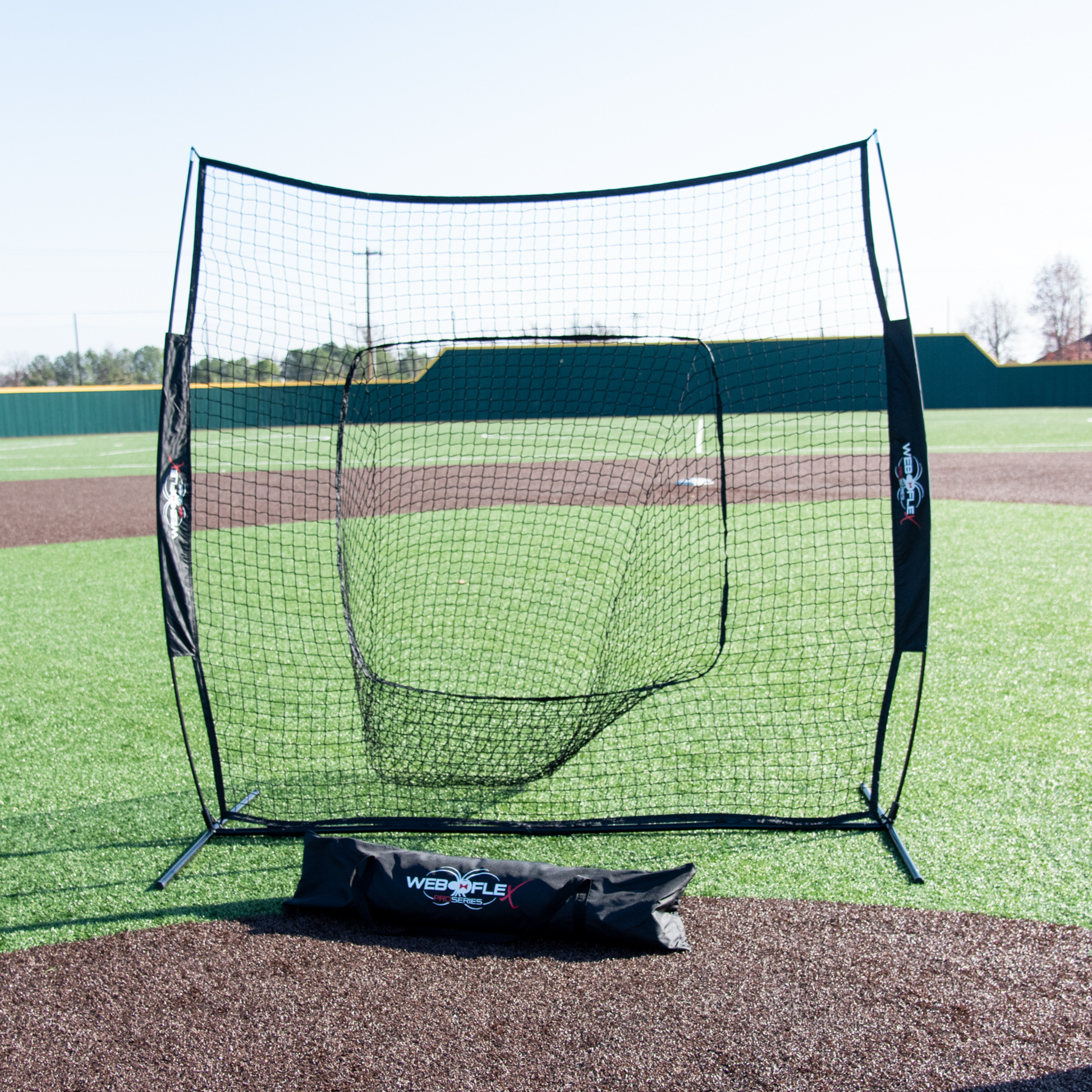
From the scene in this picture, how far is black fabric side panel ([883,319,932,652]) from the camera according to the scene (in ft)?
9.41

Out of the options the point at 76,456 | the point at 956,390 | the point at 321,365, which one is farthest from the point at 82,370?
the point at 321,365

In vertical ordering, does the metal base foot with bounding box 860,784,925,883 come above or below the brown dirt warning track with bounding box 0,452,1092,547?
below

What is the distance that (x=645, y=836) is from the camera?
10.7 ft

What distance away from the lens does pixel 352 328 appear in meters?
4.03

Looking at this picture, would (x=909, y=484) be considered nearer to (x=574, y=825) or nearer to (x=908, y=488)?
(x=908, y=488)

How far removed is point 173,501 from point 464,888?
1.55 meters

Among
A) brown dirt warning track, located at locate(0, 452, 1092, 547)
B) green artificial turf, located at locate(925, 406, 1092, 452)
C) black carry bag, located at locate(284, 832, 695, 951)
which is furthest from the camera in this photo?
green artificial turf, located at locate(925, 406, 1092, 452)

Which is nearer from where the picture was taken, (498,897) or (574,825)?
(498,897)

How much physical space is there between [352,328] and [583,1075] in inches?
119

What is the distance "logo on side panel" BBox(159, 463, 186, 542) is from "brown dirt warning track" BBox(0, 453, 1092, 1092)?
1244 mm

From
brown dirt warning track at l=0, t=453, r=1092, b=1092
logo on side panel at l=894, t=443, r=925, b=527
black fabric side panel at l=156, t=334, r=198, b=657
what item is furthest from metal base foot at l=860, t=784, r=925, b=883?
black fabric side panel at l=156, t=334, r=198, b=657

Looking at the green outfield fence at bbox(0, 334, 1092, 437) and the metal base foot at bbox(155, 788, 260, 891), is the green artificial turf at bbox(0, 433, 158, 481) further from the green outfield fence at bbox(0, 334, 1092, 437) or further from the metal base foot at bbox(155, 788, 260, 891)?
the metal base foot at bbox(155, 788, 260, 891)

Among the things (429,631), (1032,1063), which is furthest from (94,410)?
(1032,1063)

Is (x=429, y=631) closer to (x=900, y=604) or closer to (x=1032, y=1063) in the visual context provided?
(x=900, y=604)
